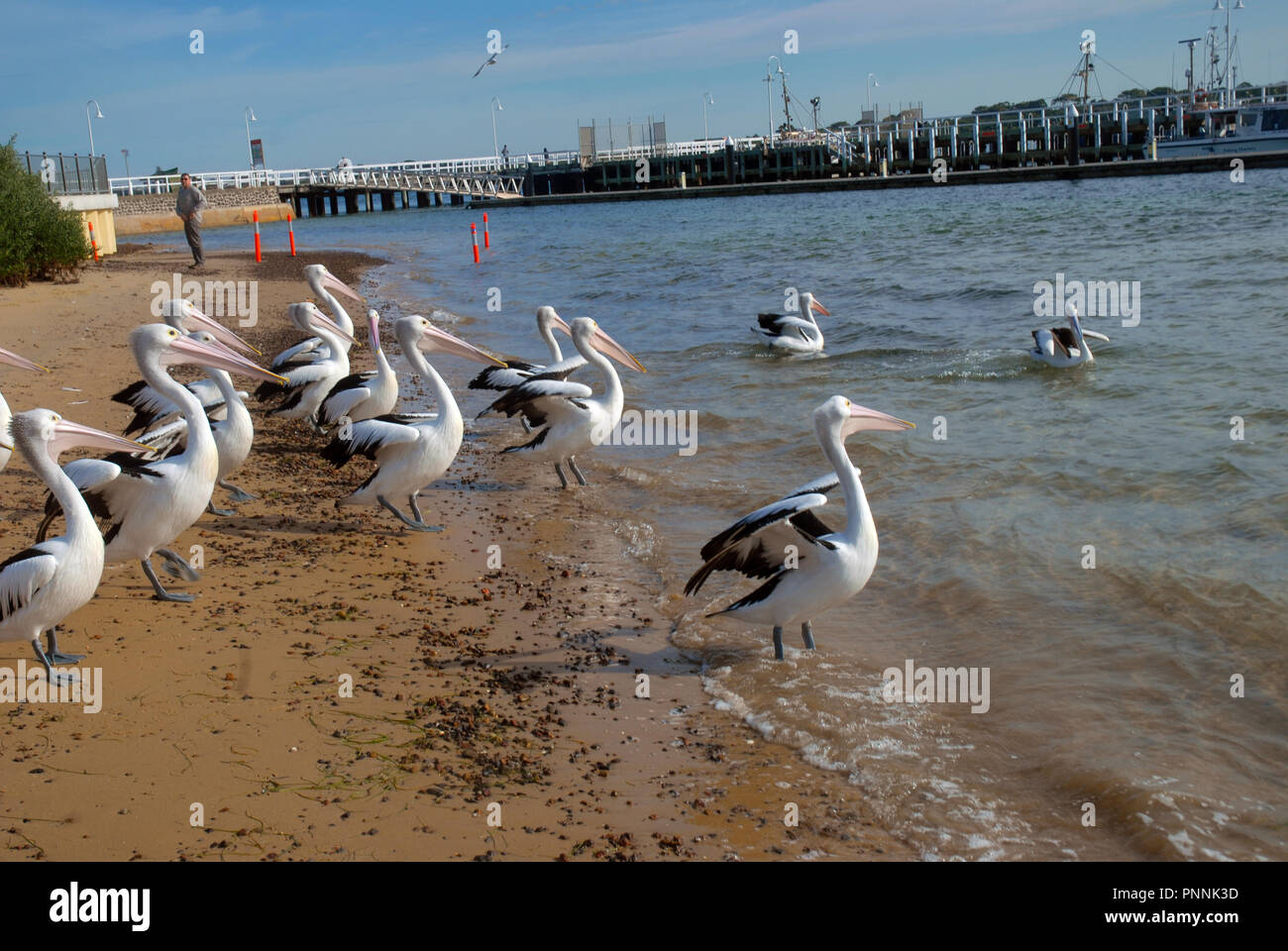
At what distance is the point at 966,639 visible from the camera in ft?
16.2

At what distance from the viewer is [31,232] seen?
16.8 meters

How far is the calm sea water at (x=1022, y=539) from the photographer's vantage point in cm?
373

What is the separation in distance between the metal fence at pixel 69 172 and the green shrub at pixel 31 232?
396cm

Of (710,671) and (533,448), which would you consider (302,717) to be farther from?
(533,448)

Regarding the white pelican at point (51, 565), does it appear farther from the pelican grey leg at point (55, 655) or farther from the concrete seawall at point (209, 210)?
the concrete seawall at point (209, 210)

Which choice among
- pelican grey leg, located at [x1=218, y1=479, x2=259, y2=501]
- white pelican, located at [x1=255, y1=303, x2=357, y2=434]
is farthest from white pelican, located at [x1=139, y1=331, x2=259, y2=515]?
white pelican, located at [x1=255, y1=303, x2=357, y2=434]

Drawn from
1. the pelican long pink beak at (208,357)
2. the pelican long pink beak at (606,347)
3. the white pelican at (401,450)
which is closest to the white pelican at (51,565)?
the pelican long pink beak at (208,357)

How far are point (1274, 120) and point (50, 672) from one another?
60703mm

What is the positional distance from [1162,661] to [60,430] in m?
4.75

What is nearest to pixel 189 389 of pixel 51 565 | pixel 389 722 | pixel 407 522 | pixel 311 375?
pixel 311 375

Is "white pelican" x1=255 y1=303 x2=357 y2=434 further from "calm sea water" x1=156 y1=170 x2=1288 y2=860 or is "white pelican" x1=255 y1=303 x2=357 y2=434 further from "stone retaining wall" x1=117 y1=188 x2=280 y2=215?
"stone retaining wall" x1=117 y1=188 x2=280 y2=215

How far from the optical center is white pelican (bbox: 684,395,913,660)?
14.8 feet

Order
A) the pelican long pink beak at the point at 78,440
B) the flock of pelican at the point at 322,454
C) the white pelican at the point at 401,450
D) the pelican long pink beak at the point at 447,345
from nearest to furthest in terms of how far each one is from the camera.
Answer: the flock of pelican at the point at 322,454, the pelican long pink beak at the point at 78,440, the white pelican at the point at 401,450, the pelican long pink beak at the point at 447,345

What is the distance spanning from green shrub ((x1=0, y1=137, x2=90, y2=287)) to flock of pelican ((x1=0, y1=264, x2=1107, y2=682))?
32.2 feet
